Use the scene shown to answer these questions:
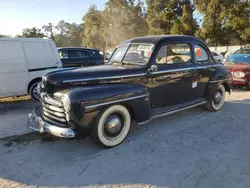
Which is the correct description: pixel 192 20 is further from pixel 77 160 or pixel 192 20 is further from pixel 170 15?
pixel 77 160

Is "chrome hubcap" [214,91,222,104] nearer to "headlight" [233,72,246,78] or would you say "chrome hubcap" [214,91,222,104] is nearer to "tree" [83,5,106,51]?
"headlight" [233,72,246,78]

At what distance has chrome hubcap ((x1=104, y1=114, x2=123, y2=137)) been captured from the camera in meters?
3.62

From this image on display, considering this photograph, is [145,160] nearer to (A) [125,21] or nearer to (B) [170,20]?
(B) [170,20]

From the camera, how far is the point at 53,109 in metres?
3.54

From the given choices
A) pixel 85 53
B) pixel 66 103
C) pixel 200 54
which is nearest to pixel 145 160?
pixel 66 103

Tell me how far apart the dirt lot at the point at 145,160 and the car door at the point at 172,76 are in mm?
630

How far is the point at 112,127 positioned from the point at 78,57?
781 centimetres

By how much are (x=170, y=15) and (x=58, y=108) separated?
107 ft

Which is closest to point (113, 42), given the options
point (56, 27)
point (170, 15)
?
point (170, 15)

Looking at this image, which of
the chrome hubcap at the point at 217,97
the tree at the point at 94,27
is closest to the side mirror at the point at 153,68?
the chrome hubcap at the point at 217,97

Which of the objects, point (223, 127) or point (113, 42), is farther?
point (113, 42)

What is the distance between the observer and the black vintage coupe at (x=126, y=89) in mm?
3326

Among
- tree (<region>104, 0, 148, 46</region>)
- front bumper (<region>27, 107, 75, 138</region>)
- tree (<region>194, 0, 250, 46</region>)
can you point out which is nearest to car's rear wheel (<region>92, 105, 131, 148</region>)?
front bumper (<region>27, 107, 75, 138</region>)

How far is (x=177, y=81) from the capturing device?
4.61 metres
